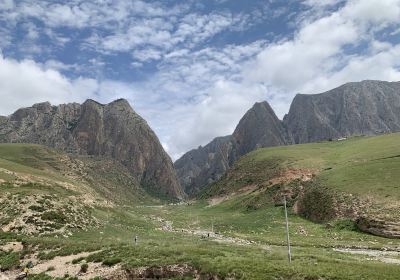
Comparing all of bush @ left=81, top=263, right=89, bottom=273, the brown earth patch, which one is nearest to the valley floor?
bush @ left=81, top=263, right=89, bottom=273

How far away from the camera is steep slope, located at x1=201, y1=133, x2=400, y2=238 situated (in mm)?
65938

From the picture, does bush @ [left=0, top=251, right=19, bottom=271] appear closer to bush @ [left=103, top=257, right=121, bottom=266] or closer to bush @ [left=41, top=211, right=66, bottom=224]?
bush @ [left=103, top=257, right=121, bottom=266]

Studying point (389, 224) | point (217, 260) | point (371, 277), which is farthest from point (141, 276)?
point (389, 224)

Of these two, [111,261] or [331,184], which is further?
[331,184]

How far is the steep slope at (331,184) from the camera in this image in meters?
65.9

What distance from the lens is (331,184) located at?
84.4 metres

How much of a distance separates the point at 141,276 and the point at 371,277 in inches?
679

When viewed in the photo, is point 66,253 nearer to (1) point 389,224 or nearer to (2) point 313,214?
(1) point 389,224

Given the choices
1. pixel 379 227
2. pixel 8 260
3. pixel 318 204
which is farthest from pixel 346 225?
pixel 8 260

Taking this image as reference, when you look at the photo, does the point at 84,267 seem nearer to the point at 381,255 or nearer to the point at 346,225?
the point at 381,255

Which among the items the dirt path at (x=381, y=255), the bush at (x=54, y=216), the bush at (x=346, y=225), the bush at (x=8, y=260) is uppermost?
the bush at (x=54, y=216)

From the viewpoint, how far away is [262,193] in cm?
10619

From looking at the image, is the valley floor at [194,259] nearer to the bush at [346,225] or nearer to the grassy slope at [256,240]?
the grassy slope at [256,240]

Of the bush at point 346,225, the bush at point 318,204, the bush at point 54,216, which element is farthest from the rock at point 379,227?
the bush at point 54,216
